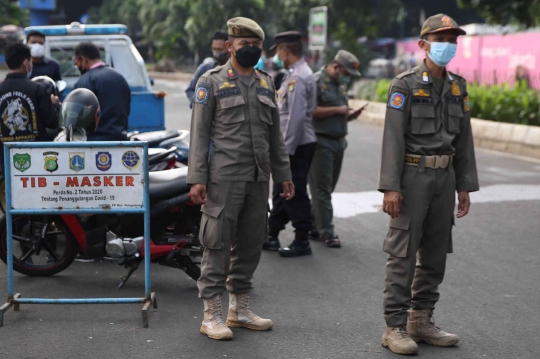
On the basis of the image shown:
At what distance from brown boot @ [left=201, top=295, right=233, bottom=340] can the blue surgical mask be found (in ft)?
6.36

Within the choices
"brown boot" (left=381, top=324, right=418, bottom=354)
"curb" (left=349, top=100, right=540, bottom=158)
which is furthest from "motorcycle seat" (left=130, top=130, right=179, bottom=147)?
"curb" (left=349, top=100, right=540, bottom=158)

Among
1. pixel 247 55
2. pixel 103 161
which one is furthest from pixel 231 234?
pixel 247 55

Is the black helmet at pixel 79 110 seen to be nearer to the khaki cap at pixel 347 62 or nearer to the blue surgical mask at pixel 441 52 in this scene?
the khaki cap at pixel 347 62

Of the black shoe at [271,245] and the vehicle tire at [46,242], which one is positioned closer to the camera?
the vehicle tire at [46,242]

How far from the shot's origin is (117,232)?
244 inches

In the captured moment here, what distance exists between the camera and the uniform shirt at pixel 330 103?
753 cm

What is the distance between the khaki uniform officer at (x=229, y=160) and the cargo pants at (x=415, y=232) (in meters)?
0.89

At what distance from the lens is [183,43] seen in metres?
50.6

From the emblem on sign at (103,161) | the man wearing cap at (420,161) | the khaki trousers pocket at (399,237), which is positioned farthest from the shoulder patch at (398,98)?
the emblem on sign at (103,161)

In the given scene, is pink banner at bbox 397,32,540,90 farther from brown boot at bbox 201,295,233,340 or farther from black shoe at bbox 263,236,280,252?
brown boot at bbox 201,295,233,340

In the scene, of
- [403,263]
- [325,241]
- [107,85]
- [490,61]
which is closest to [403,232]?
[403,263]

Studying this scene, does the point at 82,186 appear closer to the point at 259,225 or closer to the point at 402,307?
the point at 259,225

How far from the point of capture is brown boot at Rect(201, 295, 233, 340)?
495 cm

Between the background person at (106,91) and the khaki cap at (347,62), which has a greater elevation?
the khaki cap at (347,62)
